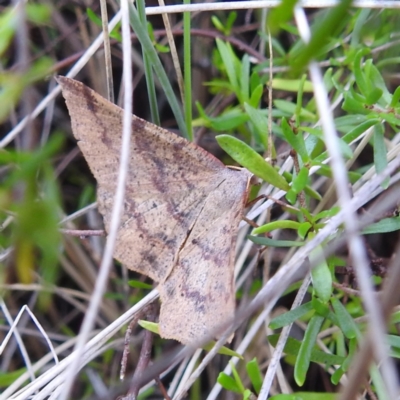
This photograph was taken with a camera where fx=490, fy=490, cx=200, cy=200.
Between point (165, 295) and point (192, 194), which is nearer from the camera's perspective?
point (165, 295)

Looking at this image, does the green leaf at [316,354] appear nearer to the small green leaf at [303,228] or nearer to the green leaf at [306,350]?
the green leaf at [306,350]

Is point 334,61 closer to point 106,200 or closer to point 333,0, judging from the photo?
point 333,0

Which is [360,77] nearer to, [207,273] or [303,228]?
[303,228]

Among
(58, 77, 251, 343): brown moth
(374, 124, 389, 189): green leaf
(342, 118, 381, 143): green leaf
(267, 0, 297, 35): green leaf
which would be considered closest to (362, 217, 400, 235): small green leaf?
(374, 124, 389, 189): green leaf

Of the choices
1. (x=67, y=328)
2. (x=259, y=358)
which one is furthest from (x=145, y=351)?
(x=67, y=328)

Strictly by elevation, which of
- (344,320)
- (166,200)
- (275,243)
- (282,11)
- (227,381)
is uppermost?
(282,11)

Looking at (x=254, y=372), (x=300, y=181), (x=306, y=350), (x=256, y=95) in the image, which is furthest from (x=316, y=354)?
(x=256, y=95)

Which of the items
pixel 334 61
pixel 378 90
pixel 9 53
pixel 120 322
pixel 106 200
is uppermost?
pixel 9 53

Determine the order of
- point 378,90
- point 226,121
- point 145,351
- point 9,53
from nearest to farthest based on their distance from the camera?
point 378,90 < point 145,351 < point 226,121 < point 9,53
